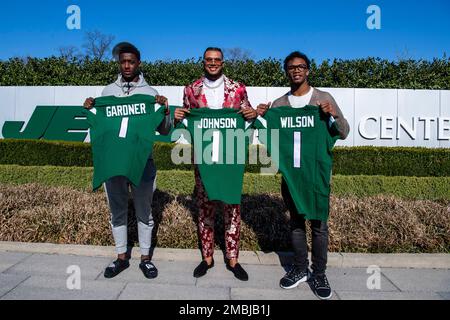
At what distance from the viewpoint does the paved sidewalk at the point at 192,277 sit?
344 centimetres

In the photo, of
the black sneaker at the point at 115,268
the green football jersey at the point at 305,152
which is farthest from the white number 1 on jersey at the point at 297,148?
the black sneaker at the point at 115,268

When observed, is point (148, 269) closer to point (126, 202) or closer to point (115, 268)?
point (115, 268)

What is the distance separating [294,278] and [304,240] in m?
0.37

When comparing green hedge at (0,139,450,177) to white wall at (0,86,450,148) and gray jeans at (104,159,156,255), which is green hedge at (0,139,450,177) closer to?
white wall at (0,86,450,148)

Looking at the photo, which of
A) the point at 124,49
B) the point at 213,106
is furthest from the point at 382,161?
the point at 124,49

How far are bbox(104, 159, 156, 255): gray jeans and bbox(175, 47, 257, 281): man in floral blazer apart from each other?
0.50m

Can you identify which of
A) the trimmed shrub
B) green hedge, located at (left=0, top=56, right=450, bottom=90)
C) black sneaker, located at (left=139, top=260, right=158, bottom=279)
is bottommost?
black sneaker, located at (left=139, top=260, right=158, bottom=279)

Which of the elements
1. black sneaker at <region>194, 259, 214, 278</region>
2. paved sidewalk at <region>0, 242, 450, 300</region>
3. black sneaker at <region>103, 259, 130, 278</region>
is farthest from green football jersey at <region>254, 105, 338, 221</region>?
black sneaker at <region>103, 259, 130, 278</region>

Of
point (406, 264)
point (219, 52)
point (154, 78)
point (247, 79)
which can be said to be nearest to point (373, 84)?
point (247, 79)

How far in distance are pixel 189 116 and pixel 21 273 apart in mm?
2297

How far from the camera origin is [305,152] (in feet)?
11.7

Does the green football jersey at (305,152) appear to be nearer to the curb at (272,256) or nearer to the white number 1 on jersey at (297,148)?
the white number 1 on jersey at (297,148)

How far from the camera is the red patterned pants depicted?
3.86 m

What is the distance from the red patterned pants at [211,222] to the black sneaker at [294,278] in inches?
22.9
